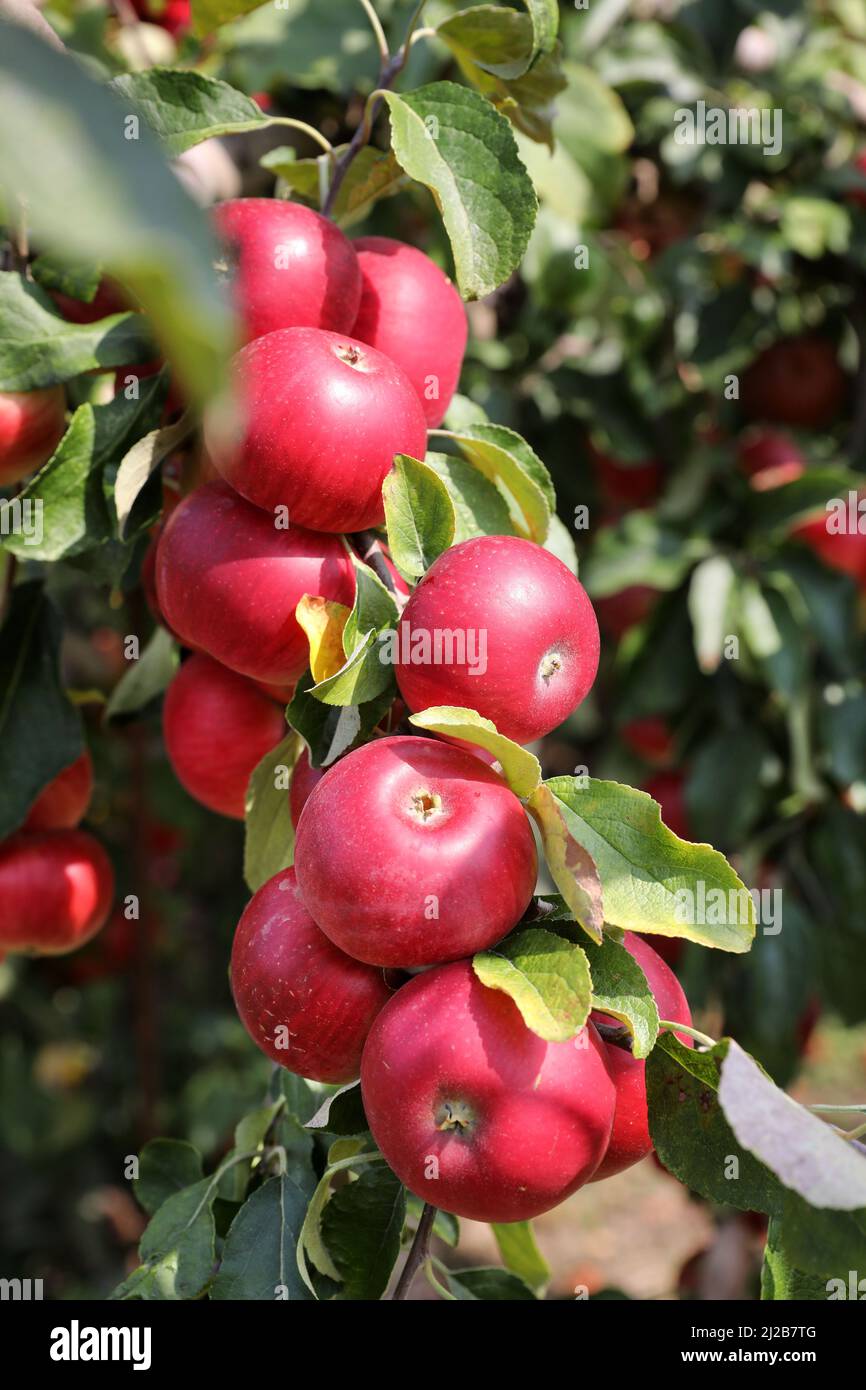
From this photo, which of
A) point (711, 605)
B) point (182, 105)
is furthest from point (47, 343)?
point (711, 605)

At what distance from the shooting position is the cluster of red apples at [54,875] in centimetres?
99

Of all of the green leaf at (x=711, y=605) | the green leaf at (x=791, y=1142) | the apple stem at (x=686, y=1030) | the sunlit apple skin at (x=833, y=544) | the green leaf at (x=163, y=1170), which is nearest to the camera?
the green leaf at (x=791, y=1142)

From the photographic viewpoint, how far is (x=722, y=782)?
5.09ft

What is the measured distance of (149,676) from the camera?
98 centimetres

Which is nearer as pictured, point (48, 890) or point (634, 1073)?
point (634, 1073)

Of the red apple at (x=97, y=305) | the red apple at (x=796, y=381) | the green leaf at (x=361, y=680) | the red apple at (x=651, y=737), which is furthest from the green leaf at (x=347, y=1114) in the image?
the red apple at (x=796, y=381)

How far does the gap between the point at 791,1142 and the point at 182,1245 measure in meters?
0.40

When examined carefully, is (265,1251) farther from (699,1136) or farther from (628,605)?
(628,605)

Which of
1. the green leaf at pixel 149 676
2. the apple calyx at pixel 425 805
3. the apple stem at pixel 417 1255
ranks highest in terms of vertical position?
the apple calyx at pixel 425 805

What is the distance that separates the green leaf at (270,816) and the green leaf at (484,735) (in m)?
0.20

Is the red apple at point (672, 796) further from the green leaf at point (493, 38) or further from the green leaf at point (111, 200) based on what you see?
the green leaf at point (111, 200)

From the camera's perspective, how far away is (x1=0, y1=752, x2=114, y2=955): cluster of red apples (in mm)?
987

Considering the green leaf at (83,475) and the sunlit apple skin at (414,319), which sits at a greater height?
the sunlit apple skin at (414,319)

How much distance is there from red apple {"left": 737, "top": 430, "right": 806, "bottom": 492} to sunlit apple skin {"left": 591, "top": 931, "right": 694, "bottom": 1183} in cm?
118
